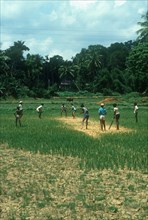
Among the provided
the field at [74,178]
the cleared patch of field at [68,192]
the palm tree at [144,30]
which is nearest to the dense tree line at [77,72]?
the palm tree at [144,30]

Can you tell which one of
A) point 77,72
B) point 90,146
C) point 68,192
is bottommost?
point 68,192

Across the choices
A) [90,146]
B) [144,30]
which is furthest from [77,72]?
[90,146]

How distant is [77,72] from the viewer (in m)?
93.2

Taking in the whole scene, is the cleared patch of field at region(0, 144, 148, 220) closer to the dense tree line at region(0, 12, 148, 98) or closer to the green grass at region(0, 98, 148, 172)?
the green grass at region(0, 98, 148, 172)

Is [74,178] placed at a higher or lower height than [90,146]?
lower

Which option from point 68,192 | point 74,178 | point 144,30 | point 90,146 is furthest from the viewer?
point 144,30

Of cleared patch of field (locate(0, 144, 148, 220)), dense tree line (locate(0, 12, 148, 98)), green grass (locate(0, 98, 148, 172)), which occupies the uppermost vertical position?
dense tree line (locate(0, 12, 148, 98))

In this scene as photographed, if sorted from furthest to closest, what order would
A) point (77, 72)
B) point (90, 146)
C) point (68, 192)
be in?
point (77, 72) → point (90, 146) → point (68, 192)

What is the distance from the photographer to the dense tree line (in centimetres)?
6031

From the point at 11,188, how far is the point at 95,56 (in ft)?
267

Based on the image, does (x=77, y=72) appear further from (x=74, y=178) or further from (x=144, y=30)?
(x=74, y=178)

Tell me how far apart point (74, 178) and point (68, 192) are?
63.2 inches

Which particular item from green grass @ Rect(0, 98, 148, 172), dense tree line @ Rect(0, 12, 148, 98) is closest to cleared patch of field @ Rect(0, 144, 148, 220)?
green grass @ Rect(0, 98, 148, 172)

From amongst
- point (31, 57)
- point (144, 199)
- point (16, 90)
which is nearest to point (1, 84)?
point (16, 90)
